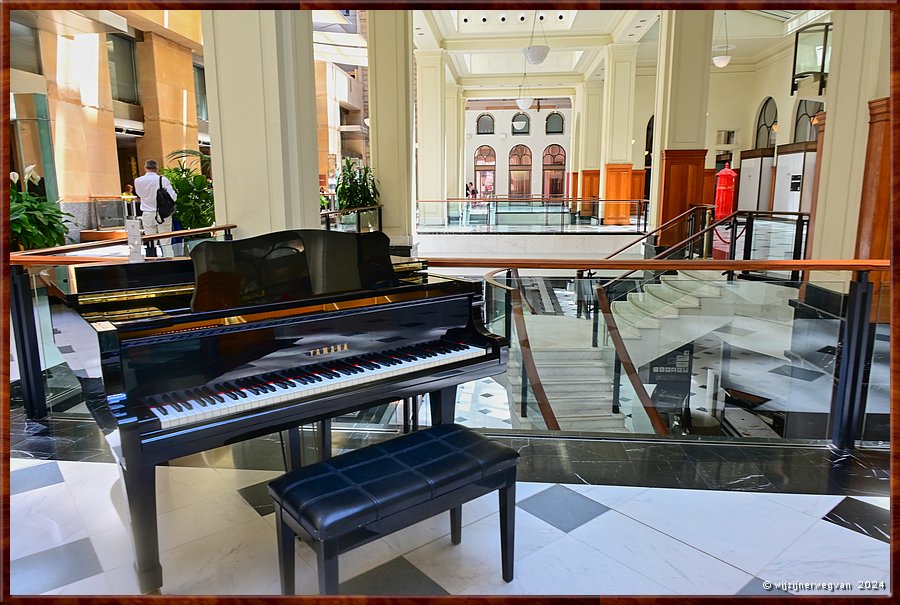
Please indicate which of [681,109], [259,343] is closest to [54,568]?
[259,343]

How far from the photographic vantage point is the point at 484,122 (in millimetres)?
32312

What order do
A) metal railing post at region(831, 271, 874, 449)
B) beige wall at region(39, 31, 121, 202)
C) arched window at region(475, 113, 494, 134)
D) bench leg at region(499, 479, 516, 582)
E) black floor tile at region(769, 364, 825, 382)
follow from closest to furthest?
bench leg at region(499, 479, 516, 582) < metal railing post at region(831, 271, 874, 449) < black floor tile at region(769, 364, 825, 382) < beige wall at region(39, 31, 121, 202) < arched window at region(475, 113, 494, 134)

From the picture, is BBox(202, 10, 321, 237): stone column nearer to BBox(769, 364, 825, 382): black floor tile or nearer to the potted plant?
the potted plant

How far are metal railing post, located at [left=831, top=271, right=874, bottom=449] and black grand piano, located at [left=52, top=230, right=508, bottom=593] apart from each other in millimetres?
2069

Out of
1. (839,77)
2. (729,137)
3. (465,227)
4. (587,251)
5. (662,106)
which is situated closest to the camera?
(839,77)

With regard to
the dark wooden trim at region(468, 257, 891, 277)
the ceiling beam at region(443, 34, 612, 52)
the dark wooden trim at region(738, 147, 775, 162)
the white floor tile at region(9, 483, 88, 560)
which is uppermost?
the ceiling beam at region(443, 34, 612, 52)

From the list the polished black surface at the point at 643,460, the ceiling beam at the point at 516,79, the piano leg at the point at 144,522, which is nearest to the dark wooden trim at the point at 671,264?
the polished black surface at the point at 643,460

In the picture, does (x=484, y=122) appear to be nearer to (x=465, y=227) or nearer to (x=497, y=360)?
(x=465, y=227)

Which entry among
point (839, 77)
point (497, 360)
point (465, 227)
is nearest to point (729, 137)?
point (465, 227)

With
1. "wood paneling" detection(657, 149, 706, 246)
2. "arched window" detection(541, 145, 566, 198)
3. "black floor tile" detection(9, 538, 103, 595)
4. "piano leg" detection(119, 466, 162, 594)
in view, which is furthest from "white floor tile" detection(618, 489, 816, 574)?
"arched window" detection(541, 145, 566, 198)

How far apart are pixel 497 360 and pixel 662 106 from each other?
8852 millimetres

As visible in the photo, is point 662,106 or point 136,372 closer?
point 136,372

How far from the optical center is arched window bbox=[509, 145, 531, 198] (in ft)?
107

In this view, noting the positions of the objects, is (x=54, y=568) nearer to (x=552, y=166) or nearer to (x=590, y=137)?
(x=590, y=137)
